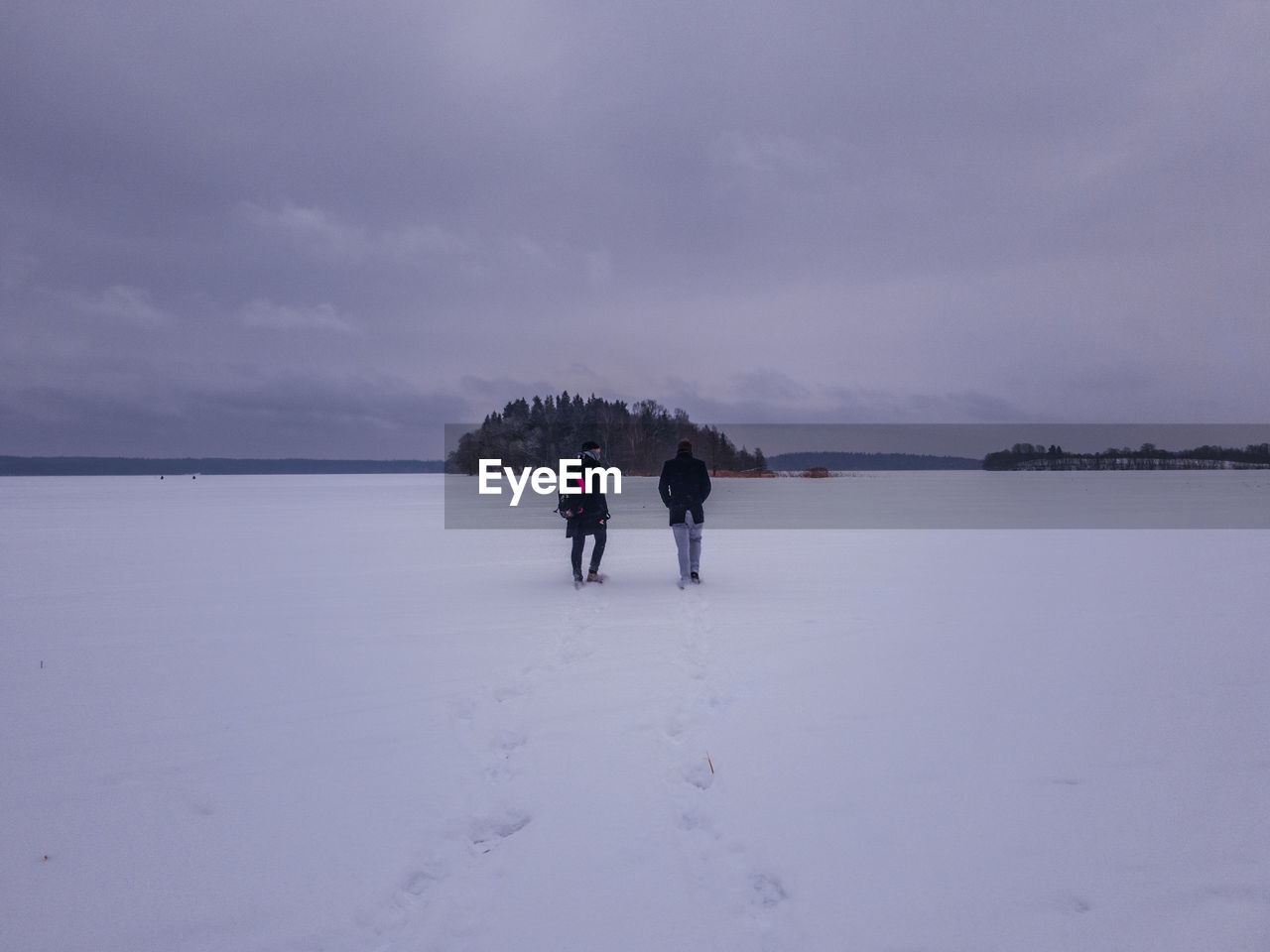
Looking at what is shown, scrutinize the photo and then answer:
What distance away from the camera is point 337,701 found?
5.37 metres

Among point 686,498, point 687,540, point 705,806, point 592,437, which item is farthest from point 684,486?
point 592,437

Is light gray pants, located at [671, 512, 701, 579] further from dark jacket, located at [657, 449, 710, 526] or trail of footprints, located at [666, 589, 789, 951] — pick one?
trail of footprints, located at [666, 589, 789, 951]

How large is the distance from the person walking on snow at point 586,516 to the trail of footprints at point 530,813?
3219 mm

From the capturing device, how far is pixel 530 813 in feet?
A: 12.0

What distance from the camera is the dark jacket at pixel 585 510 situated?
9.87 meters

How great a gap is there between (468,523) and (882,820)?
1827 centimetres

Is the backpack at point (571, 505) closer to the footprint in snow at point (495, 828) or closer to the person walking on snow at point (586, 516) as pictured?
the person walking on snow at point (586, 516)

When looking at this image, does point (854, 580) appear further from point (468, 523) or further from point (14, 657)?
point (468, 523)

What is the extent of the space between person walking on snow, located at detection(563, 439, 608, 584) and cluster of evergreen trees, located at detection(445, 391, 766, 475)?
3974 inches

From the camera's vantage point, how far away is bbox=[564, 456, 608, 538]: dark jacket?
32.4 ft

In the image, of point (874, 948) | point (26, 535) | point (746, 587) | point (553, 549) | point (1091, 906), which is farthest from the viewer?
point (26, 535)

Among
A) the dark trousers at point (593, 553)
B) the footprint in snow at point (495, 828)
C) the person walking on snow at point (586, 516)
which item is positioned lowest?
the footprint in snow at point (495, 828)

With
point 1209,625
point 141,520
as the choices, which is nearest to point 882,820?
point 1209,625

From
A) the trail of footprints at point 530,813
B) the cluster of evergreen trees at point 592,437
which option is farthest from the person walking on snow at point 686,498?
the cluster of evergreen trees at point 592,437
